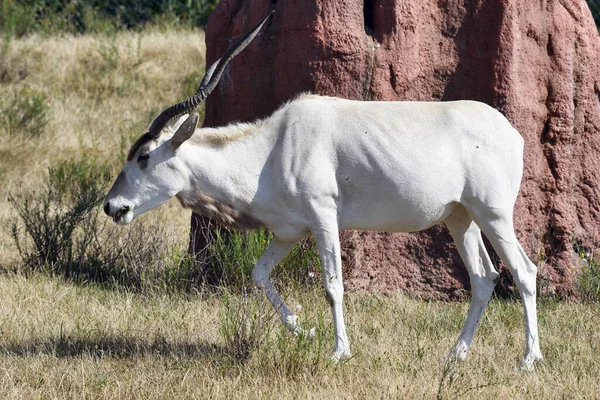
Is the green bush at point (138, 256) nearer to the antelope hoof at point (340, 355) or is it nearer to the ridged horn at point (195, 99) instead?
the antelope hoof at point (340, 355)

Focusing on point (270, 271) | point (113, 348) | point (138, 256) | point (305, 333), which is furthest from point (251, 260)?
point (305, 333)

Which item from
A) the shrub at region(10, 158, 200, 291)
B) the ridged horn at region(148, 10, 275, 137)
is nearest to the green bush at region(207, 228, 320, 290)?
the shrub at region(10, 158, 200, 291)

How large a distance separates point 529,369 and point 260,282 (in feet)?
5.81

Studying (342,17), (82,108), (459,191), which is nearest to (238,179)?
(459,191)

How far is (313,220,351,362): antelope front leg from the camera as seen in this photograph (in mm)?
6125

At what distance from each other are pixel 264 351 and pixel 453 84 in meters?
3.14

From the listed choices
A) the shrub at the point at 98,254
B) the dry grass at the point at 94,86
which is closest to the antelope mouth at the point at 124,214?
the shrub at the point at 98,254

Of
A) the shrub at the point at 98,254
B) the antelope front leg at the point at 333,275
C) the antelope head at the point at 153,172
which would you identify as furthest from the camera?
the shrub at the point at 98,254

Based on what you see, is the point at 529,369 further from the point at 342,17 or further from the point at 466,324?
the point at 342,17

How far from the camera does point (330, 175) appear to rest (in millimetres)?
6184

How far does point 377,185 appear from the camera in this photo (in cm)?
623

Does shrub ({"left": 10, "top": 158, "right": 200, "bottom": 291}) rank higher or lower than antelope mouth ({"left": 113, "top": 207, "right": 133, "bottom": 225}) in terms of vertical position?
lower

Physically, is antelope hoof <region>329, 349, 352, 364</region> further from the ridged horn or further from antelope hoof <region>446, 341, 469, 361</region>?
the ridged horn

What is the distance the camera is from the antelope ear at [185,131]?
604 cm
